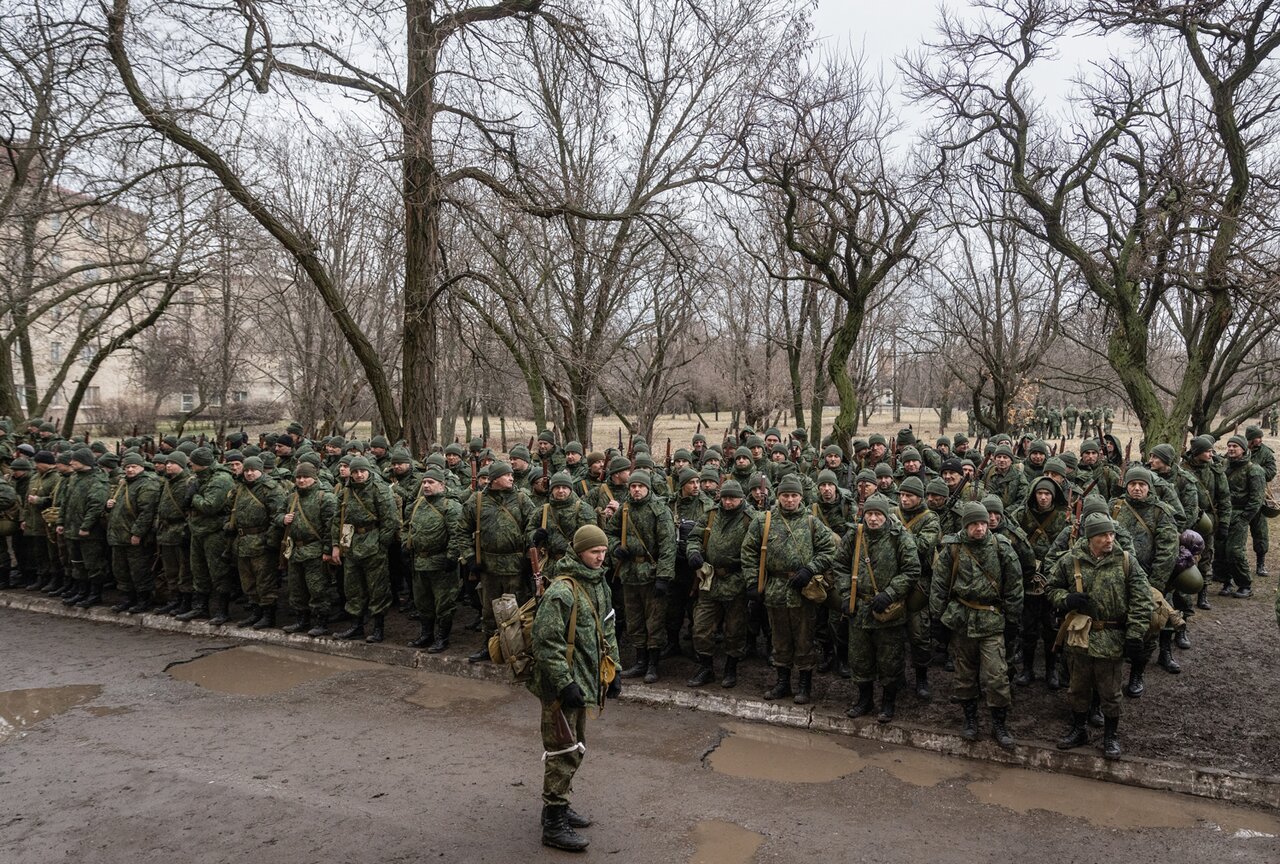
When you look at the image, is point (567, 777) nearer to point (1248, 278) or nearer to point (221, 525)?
point (221, 525)

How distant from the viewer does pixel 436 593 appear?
344 inches

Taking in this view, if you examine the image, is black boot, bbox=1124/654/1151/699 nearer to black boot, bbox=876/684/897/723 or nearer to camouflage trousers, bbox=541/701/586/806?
black boot, bbox=876/684/897/723

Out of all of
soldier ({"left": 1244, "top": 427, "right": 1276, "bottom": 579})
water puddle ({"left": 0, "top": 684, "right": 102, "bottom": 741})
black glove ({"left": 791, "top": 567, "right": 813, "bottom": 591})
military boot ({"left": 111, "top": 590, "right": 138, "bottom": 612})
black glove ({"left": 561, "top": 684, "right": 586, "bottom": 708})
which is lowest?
water puddle ({"left": 0, "top": 684, "right": 102, "bottom": 741})

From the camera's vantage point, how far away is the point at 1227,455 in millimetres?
10312

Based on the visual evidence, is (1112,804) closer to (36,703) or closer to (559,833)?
(559,833)

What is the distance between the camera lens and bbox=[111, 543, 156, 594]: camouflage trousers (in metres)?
10.5

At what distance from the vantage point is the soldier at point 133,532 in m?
10.3

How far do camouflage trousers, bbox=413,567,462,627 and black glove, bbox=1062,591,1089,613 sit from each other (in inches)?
242

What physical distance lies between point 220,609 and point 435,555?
3.88 metres

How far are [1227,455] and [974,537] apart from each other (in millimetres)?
6568

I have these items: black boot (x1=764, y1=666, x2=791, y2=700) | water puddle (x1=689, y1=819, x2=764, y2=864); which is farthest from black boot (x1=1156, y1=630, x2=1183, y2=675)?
water puddle (x1=689, y1=819, x2=764, y2=864)

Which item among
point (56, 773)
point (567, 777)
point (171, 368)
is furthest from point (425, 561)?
point (171, 368)

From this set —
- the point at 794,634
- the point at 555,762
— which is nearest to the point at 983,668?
the point at 794,634

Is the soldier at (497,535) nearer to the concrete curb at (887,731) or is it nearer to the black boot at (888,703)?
the concrete curb at (887,731)
